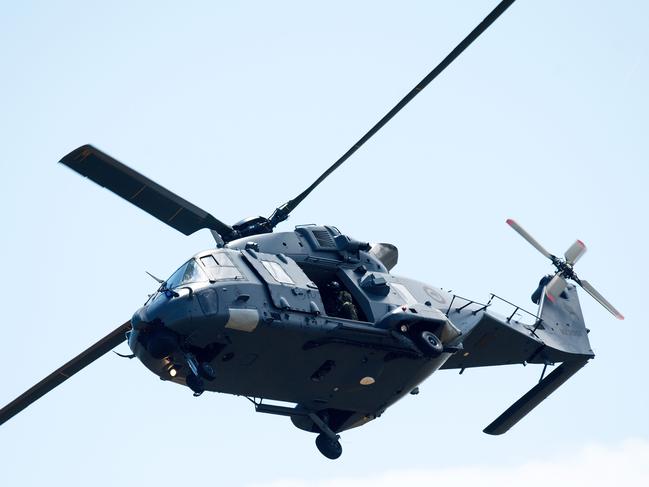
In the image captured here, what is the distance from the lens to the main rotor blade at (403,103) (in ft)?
110

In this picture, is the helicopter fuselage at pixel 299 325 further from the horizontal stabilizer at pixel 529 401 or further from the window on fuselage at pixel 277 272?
the horizontal stabilizer at pixel 529 401

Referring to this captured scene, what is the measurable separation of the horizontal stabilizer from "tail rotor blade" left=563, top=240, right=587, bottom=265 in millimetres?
3562

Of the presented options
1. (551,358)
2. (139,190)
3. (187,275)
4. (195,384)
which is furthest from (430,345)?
(139,190)

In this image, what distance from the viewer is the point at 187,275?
105 feet

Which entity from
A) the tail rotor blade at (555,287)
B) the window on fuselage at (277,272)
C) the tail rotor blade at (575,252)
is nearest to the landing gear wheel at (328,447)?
the window on fuselage at (277,272)

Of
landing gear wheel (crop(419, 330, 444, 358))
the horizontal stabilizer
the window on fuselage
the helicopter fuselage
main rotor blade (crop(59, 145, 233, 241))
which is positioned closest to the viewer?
the helicopter fuselage

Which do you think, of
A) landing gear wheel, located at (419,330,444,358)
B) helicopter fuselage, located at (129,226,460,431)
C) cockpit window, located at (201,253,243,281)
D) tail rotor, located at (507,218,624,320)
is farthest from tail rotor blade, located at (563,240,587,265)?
cockpit window, located at (201,253,243,281)

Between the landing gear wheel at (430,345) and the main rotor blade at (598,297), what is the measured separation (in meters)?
8.61

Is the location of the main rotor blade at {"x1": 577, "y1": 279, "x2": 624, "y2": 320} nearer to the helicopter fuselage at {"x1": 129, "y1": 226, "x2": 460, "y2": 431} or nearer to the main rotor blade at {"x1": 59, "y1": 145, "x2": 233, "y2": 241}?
the helicopter fuselage at {"x1": 129, "y1": 226, "x2": 460, "y2": 431}

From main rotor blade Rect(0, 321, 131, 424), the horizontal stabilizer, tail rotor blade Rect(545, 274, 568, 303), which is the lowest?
main rotor blade Rect(0, 321, 131, 424)

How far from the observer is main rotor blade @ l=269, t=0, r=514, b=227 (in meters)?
33.6

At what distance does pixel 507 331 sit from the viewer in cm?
3750

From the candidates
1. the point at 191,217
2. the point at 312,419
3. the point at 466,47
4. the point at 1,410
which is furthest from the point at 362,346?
the point at 1,410

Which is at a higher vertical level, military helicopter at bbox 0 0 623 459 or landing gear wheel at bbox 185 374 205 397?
military helicopter at bbox 0 0 623 459
